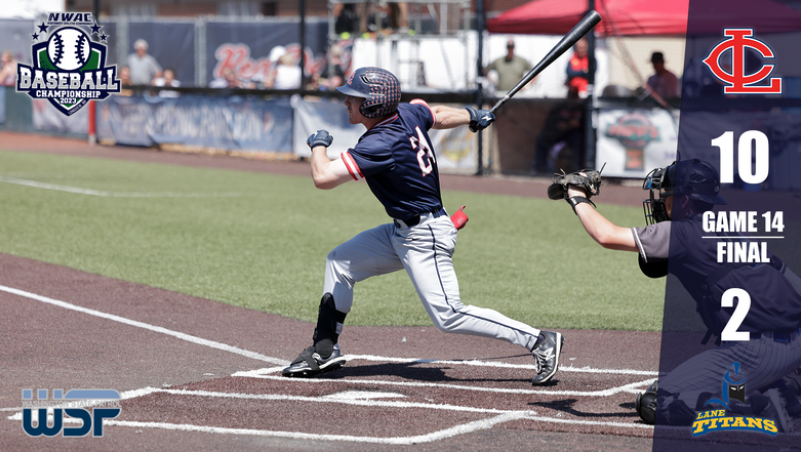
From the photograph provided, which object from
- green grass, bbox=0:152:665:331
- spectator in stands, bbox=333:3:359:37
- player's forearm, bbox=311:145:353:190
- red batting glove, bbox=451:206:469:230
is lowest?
green grass, bbox=0:152:665:331

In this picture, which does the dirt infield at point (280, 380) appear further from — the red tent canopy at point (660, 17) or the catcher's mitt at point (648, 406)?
the red tent canopy at point (660, 17)

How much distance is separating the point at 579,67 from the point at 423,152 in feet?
42.4

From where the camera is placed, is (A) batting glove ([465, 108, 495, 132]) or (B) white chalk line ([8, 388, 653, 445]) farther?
(A) batting glove ([465, 108, 495, 132])

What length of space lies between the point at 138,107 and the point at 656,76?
1272cm

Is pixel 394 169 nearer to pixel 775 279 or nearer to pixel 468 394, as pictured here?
pixel 468 394

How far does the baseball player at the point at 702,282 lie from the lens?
14.9 feet

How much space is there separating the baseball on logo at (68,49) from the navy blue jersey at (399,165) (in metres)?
14.1

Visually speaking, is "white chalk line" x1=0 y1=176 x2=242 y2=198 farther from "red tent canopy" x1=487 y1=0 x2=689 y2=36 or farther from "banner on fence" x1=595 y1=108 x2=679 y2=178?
"red tent canopy" x1=487 y1=0 x2=689 y2=36

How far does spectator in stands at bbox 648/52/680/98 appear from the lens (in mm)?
16594

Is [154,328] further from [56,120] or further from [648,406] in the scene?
[56,120]

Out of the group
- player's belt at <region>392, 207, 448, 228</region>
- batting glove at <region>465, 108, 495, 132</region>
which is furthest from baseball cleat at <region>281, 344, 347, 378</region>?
batting glove at <region>465, 108, 495, 132</region>

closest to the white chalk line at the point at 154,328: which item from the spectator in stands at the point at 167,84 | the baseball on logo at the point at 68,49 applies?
the baseball on logo at the point at 68,49

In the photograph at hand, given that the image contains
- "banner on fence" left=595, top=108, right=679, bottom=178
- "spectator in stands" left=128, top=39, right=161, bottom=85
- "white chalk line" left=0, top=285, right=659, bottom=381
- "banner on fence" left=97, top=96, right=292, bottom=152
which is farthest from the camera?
"spectator in stands" left=128, top=39, right=161, bottom=85

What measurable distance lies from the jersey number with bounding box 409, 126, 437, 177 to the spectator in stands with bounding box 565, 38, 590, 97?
12.3m
